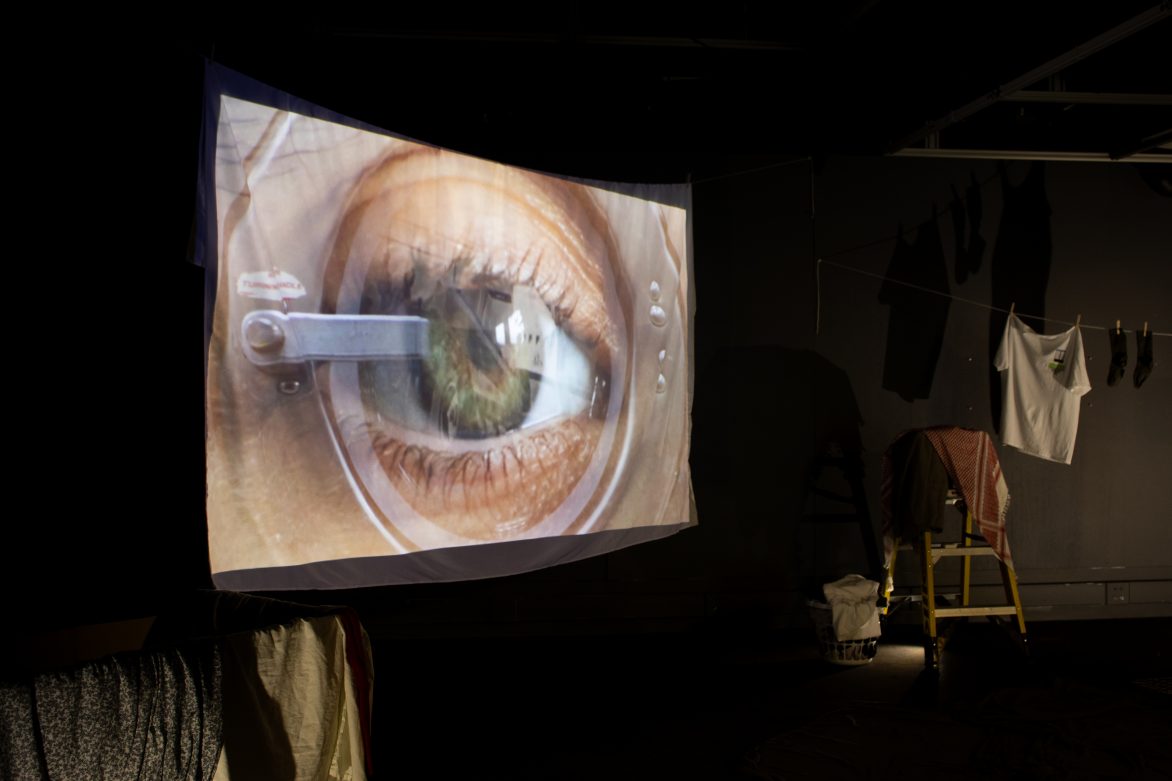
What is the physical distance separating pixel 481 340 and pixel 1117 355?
12.6ft

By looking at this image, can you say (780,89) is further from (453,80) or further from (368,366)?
(368,366)

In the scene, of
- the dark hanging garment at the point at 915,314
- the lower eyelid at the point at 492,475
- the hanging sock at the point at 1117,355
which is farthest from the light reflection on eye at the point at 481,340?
the hanging sock at the point at 1117,355

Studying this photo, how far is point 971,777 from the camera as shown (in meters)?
2.57

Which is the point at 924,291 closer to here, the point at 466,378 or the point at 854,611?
the point at 854,611

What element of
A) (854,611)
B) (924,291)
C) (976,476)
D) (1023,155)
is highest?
(1023,155)

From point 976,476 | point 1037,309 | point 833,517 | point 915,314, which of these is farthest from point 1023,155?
point 833,517

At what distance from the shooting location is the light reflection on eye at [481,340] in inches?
107

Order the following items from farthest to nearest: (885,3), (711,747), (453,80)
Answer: (453,80) → (885,3) → (711,747)

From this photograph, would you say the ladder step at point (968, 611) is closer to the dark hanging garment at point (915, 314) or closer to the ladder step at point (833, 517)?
the ladder step at point (833, 517)

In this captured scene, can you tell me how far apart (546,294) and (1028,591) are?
334cm

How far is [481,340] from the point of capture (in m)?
3.04

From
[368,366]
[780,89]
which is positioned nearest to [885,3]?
[780,89]

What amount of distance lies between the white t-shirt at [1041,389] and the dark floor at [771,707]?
1.02 m

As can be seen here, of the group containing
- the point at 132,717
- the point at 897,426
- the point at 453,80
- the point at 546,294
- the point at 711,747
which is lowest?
the point at 711,747
